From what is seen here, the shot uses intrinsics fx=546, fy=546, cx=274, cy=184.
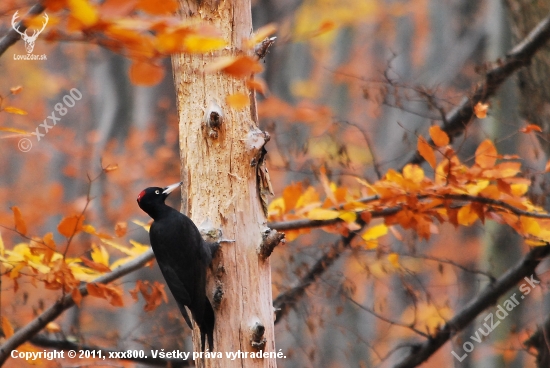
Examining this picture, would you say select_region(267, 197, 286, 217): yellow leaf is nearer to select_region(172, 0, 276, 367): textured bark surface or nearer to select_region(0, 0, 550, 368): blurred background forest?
select_region(0, 0, 550, 368): blurred background forest

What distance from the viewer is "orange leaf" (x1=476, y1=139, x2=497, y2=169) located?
2627 millimetres

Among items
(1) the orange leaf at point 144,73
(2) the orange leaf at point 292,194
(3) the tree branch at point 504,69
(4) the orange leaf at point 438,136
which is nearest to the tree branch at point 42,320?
(2) the orange leaf at point 292,194

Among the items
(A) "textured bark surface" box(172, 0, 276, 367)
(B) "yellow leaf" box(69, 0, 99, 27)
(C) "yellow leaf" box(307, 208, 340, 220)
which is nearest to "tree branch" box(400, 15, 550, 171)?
(C) "yellow leaf" box(307, 208, 340, 220)

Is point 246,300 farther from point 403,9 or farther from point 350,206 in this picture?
point 403,9

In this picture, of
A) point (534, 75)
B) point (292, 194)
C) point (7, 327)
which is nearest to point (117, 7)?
point (292, 194)

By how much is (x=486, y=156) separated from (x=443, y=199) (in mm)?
320

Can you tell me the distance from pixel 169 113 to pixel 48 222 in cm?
495

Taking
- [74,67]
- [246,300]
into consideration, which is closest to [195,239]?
[246,300]

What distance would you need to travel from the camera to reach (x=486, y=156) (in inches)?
103

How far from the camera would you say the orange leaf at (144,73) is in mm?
1576

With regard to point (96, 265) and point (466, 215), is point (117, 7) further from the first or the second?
point (466, 215)

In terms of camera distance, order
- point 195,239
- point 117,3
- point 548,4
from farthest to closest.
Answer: point 548,4 → point 195,239 → point 117,3

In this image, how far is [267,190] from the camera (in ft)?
8.87

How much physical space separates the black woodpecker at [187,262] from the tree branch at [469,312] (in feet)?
4.99
